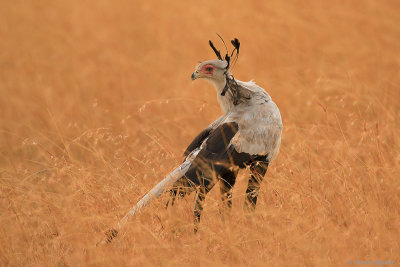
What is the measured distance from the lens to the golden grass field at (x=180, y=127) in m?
3.19

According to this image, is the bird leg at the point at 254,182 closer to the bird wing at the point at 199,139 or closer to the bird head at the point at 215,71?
the bird wing at the point at 199,139

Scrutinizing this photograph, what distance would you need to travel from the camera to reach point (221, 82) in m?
3.92

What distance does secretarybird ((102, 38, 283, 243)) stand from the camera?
3.60m

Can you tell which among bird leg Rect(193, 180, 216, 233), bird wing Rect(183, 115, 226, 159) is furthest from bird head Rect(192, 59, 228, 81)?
bird leg Rect(193, 180, 216, 233)

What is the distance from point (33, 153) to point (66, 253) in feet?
8.94

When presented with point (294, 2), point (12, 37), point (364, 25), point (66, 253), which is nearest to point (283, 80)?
point (364, 25)

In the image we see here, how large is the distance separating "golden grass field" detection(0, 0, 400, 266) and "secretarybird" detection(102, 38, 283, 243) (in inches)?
5.5

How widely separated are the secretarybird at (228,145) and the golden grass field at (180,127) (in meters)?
0.14

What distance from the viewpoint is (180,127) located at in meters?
4.85

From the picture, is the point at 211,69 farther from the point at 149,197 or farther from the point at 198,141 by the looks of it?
the point at 149,197

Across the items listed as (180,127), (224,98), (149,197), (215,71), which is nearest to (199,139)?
(224,98)

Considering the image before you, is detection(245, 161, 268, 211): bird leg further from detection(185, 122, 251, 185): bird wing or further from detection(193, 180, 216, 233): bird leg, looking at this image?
detection(193, 180, 216, 233): bird leg

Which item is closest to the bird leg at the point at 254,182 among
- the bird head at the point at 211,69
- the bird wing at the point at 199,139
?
the bird wing at the point at 199,139

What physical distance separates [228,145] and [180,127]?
123 cm
